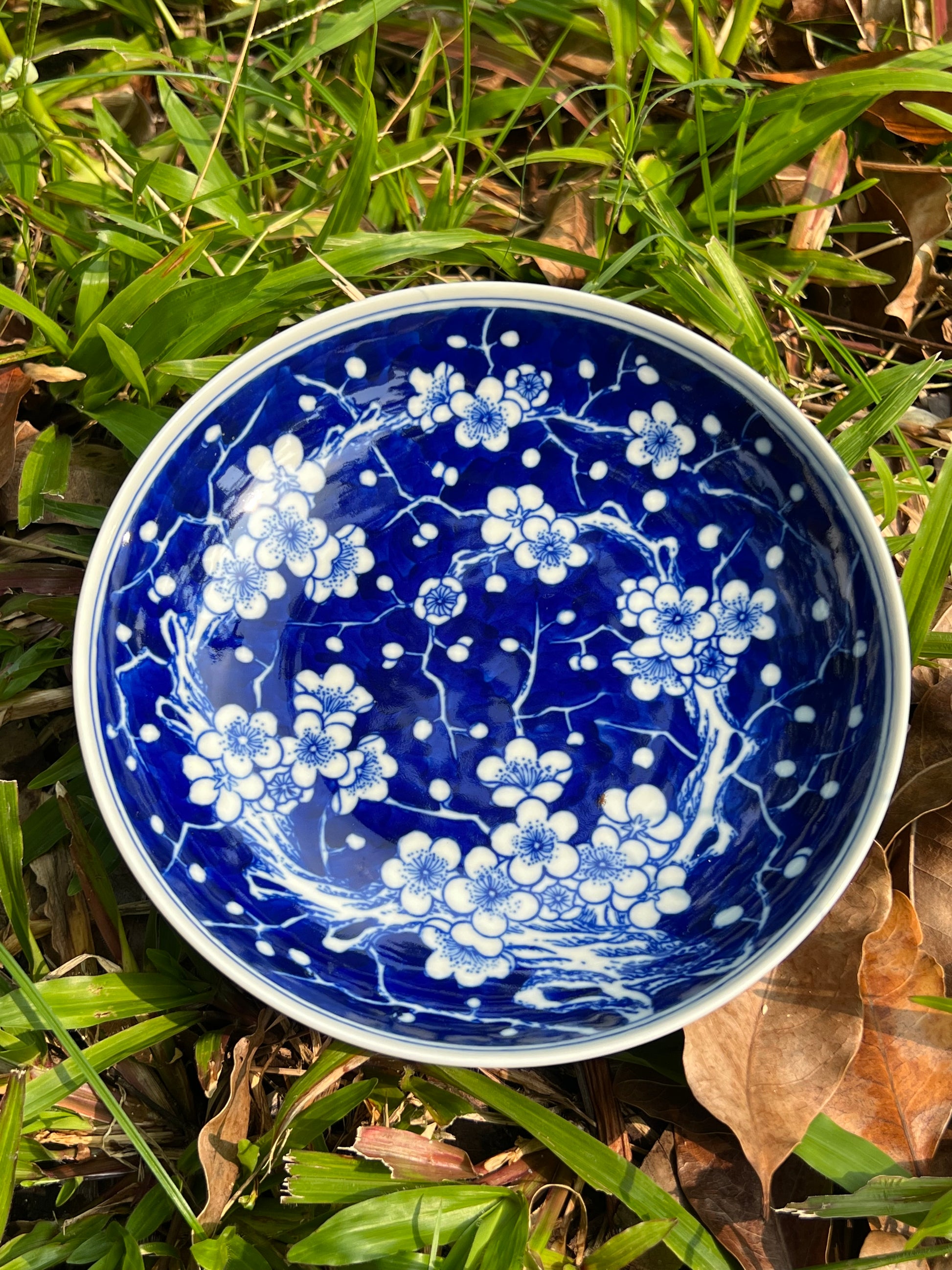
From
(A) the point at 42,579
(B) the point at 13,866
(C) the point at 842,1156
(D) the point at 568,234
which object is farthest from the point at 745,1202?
(D) the point at 568,234

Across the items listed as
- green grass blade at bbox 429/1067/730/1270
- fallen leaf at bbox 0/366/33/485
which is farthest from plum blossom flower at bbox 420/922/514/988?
fallen leaf at bbox 0/366/33/485

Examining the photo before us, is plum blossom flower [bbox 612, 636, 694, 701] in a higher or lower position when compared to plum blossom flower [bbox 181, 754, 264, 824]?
higher

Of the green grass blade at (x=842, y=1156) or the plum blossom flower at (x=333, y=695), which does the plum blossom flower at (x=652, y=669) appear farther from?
the green grass blade at (x=842, y=1156)

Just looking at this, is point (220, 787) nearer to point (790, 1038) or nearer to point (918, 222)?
point (790, 1038)

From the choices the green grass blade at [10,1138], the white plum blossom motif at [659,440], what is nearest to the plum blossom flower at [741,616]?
the white plum blossom motif at [659,440]

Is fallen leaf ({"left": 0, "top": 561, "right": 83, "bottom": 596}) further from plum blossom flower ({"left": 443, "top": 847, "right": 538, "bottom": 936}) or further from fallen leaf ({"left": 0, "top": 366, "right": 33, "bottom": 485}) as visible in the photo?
plum blossom flower ({"left": 443, "top": 847, "right": 538, "bottom": 936})

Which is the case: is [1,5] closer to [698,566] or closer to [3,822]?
[3,822]
